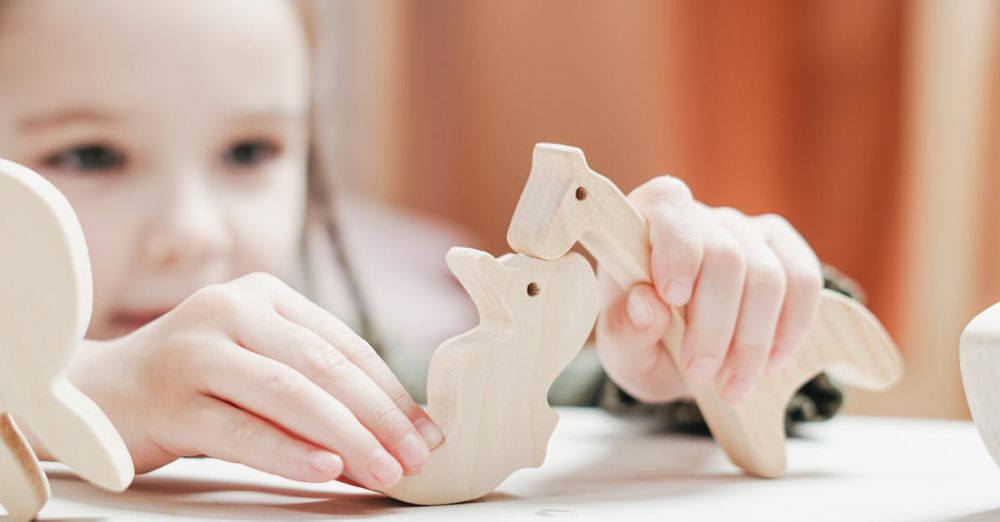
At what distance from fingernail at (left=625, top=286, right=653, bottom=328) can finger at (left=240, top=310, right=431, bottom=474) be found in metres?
0.12

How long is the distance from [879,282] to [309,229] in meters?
0.72

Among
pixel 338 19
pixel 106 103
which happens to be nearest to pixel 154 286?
pixel 106 103

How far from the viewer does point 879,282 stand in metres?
1.28

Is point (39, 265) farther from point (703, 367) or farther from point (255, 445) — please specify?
point (703, 367)

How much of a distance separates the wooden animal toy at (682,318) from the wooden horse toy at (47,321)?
166mm

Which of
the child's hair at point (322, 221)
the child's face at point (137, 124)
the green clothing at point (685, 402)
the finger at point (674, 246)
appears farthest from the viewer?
the child's hair at point (322, 221)

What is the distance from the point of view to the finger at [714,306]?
45cm

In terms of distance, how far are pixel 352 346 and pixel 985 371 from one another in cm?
24

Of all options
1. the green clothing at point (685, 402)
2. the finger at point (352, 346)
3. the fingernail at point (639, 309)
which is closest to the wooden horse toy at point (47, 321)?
the finger at point (352, 346)

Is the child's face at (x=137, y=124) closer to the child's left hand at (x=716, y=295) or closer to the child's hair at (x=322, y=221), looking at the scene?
the child's hair at (x=322, y=221)

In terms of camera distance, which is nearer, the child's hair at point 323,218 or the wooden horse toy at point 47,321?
the wooden horse toy at point 47,321

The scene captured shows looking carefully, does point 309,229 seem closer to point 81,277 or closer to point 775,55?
point 775,55

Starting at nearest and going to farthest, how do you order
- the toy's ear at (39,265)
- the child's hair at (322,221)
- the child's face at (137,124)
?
1. the toy's ear at (39,265)
2. the child's face at (137,124)
3. the child's hair at (322,221)

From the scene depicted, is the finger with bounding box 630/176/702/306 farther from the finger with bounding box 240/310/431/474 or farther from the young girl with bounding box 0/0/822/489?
the finger with bounding box 240/310/431/474
